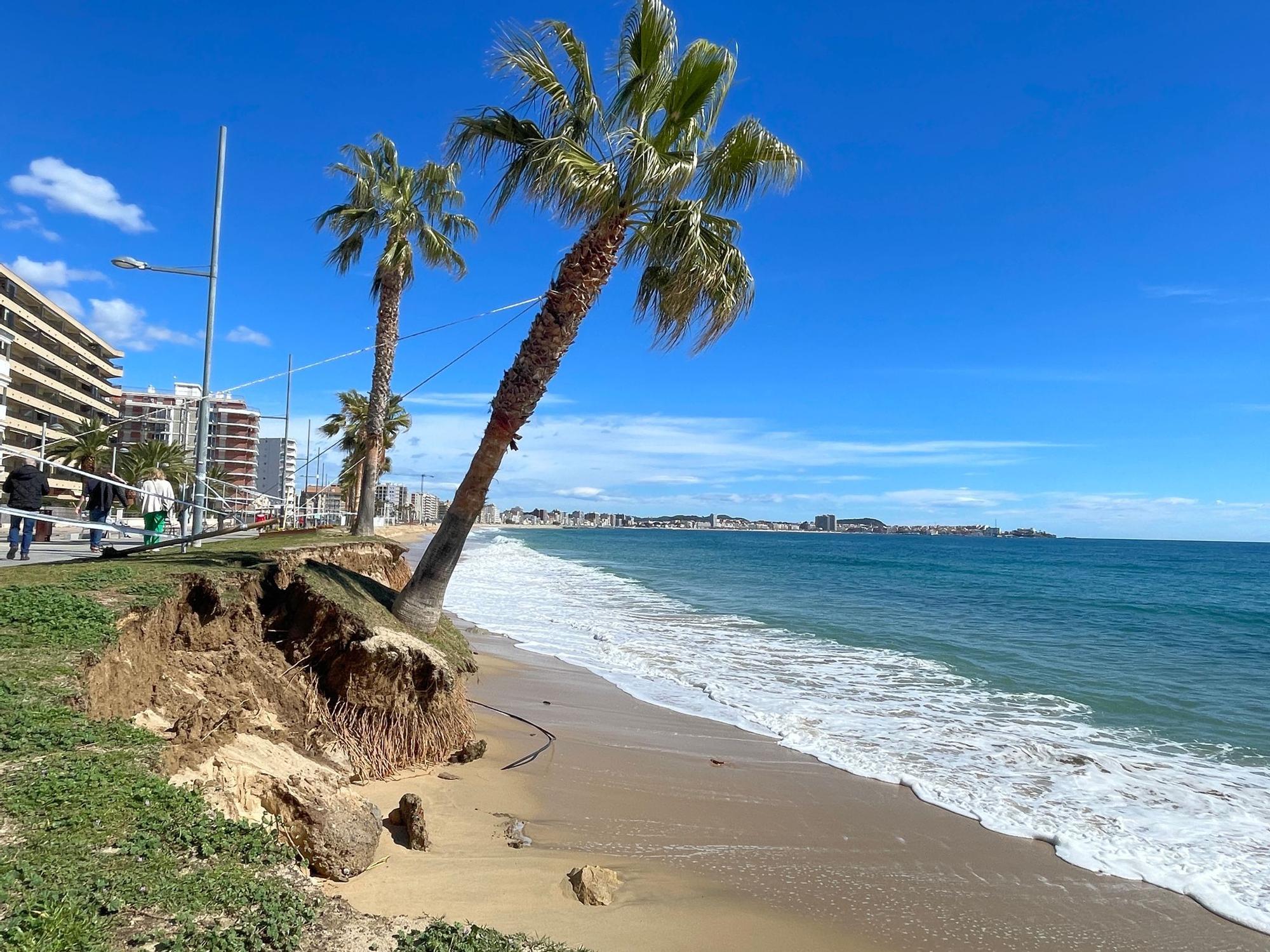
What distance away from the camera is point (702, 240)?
337 inches

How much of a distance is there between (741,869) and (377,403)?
15.8 m

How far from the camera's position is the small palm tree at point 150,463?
32.3m

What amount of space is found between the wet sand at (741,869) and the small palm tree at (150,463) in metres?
30.4

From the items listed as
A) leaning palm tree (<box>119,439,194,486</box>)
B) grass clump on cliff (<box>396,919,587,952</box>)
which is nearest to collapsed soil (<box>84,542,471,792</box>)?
grass clump on cliff (<box>396,919,587,952</box>)

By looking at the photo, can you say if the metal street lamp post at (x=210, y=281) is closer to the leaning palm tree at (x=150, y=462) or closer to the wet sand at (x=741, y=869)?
the wet sand at (x=741, y=869)

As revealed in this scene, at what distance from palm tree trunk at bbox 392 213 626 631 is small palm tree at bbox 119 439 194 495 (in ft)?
90.7

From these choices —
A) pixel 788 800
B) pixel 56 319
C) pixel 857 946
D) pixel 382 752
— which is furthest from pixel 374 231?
pixel 56 319

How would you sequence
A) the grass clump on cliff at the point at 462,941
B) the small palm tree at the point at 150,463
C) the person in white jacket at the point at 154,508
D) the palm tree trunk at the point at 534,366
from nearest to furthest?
the grass clump on cliff at the point at 462,941, the palm tree trunk at the point at 534,366, the person in white jacket at the point at 154,508, the small palm tree at the point at 150,463

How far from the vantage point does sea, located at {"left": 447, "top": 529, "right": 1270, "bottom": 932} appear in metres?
6.25

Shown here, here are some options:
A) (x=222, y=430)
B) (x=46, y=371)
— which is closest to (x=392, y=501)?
(x=222, y=430)

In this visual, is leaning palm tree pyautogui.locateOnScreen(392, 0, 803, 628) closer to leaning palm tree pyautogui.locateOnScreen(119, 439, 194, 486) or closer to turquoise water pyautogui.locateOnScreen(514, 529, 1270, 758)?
turquoise water pyautogui.locateOnScreen(514, 529, 1270, 758)

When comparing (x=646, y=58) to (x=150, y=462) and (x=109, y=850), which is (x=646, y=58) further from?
(x=150, y=462)

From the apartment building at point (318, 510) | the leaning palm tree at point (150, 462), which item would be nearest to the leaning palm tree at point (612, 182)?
the apartment building at point (318, 510)

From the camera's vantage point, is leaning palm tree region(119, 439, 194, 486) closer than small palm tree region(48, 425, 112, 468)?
Yes
